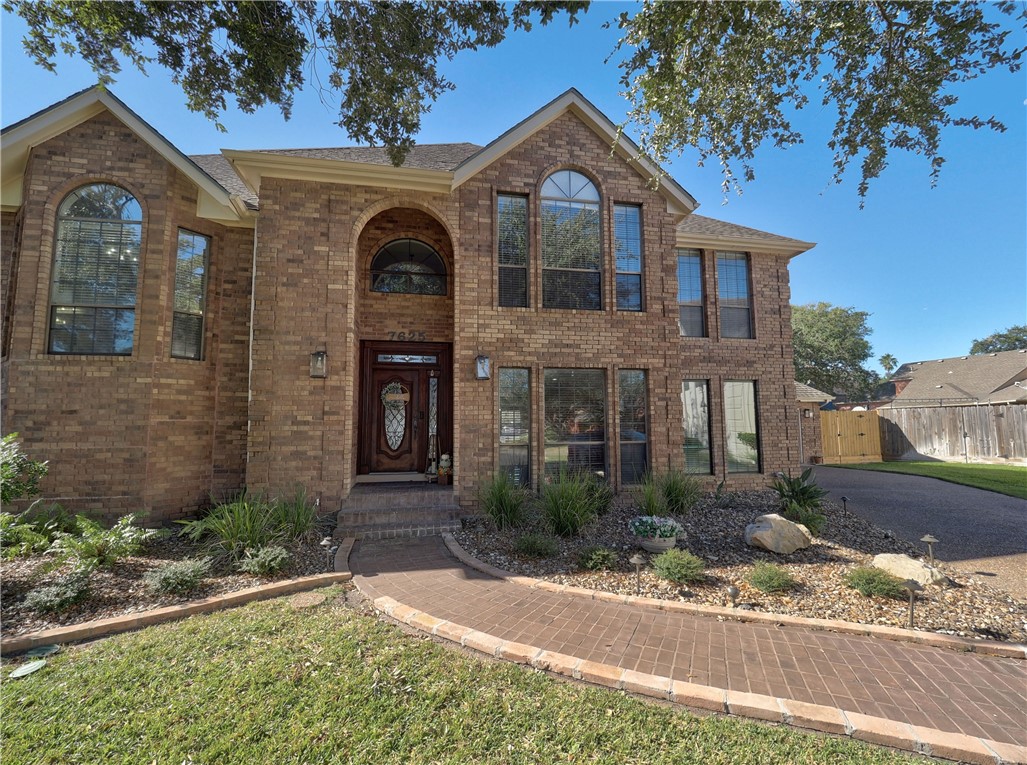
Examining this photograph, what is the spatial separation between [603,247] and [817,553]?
19.9 feet

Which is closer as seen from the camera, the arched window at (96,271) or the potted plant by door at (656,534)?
the potted plant by door at (656,534)

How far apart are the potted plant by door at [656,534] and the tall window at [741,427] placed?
173 inches

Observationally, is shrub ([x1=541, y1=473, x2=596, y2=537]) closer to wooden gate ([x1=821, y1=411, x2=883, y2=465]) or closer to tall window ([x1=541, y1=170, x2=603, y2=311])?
tall window ([x1=541, y1=170, x2=603, y2=311])

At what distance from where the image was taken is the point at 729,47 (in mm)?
4453

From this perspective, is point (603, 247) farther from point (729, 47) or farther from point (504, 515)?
point (504, 515)

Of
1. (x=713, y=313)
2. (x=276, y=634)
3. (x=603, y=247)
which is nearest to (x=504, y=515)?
(x=276, y=634)

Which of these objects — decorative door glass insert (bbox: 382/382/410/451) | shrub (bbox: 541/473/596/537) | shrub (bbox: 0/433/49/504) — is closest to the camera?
shrub (bbox: 0/433/49/504)

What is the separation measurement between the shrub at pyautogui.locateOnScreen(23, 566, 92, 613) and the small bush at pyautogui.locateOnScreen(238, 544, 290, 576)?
1278 mm

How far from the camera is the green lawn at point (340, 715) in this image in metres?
2.30

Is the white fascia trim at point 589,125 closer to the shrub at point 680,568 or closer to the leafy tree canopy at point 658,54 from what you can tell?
the leafy tree canopy at point 658,54

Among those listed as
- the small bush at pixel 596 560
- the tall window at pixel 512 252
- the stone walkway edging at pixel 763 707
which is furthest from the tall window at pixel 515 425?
the stone walkway edging at pixel 763 707

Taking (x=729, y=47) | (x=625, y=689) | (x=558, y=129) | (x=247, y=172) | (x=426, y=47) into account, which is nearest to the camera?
(x=625, y=689)

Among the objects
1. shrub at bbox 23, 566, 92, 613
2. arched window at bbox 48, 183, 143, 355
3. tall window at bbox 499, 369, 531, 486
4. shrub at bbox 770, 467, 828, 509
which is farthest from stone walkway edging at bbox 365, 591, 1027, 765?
arched window at bbox 48, 183, 143, 355

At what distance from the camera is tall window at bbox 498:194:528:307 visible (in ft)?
25.7
